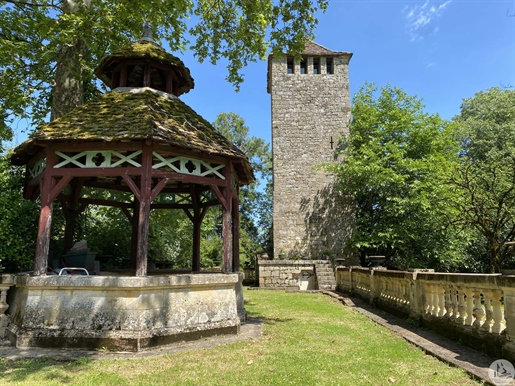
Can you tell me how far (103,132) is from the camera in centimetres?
611

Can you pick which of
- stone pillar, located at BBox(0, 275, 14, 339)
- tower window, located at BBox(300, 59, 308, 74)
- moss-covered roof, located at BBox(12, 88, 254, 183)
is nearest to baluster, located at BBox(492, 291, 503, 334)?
moss-covered roof, located at BBox(12, 88, 254, 183)

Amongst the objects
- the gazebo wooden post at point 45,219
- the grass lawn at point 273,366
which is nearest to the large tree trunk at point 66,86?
the gazebo wooden post at point 45,219

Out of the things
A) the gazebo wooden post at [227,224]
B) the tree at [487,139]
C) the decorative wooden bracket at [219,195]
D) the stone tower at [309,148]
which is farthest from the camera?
the stone tower at [309,148]

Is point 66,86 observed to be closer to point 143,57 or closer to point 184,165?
point 143,57

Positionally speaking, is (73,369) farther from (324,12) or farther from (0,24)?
(0,24)

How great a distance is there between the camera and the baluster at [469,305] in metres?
5.11

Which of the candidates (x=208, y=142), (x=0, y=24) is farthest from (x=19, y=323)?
(x=0, y=24)

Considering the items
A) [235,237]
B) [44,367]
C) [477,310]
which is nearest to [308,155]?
[235,237]

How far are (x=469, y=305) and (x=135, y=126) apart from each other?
5952 mm

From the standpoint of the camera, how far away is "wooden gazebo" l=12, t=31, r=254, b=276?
6.03 meters

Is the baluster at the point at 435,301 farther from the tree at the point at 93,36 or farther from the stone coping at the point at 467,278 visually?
the tree at the point at 93,36

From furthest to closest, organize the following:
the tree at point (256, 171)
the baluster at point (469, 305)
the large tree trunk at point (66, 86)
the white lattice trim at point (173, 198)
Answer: the tree at point (256, 171) < the white lattice trim at point (173, 198) < the large tree trunk at point (66, 86) < the baluster at point (469, 305)

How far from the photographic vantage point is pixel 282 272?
17094 mm

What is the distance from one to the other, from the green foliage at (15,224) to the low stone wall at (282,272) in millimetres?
10553
